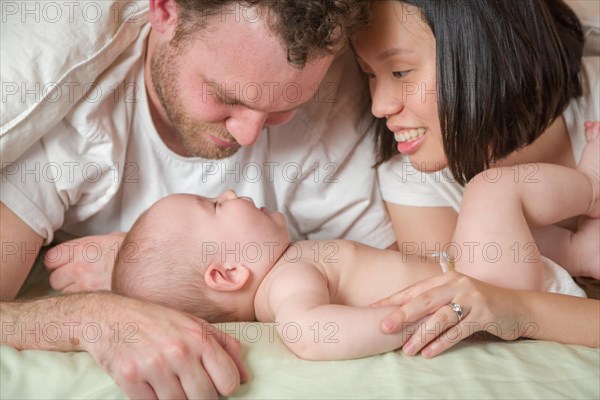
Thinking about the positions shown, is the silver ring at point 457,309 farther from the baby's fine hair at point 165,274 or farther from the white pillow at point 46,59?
the white pillow at point 46,59

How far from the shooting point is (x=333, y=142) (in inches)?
71.5

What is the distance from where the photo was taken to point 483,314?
120cm

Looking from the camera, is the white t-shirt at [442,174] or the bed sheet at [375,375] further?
the white t-shirt at [442,174]

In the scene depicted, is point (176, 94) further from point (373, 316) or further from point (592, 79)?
point (592, 79)

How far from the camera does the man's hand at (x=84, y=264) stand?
5.35 ft

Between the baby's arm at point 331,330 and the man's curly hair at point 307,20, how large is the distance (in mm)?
483

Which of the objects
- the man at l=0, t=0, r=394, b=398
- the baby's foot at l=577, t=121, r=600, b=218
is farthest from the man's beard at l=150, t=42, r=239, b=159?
the baby's foot at l=577, t=121, r=600, b=218

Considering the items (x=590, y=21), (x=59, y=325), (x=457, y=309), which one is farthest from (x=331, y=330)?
(x=590, y=21)

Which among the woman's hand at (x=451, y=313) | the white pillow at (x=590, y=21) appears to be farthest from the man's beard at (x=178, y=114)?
the white pillow at (x=590, y=21)

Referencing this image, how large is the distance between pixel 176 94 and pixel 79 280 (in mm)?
479

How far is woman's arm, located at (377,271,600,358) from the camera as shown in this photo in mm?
1160

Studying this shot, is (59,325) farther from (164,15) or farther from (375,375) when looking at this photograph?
(164,15)

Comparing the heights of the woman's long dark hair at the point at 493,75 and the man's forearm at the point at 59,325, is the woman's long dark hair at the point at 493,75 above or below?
above

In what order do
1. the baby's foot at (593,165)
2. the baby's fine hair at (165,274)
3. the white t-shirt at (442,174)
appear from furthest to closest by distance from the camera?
the white t-shirt at (442,174), the baby's foot at (593,165), the baby's fine hair at (165,274)
